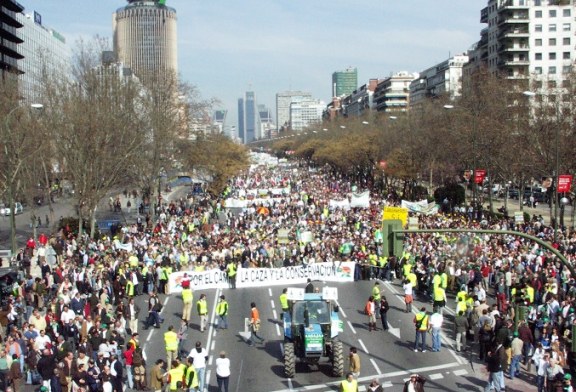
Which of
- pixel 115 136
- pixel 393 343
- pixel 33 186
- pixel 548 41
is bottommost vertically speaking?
pixel 393 343

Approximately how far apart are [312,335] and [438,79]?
157 meters

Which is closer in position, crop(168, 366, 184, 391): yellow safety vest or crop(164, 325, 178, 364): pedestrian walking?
crop(168, 366, 184, 391): yellow safety vest

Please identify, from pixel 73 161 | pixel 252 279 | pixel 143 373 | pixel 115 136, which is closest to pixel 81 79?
pixel 115 136

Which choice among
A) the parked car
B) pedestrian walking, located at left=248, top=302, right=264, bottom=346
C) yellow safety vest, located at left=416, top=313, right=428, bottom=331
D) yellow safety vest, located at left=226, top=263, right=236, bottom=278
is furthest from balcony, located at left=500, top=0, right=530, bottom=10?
pedestrian walking, located at left=248, top=302, right=264, bottom=346

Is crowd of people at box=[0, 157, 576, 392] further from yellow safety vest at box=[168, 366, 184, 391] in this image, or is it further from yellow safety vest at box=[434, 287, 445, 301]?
yellow safety vest at box=[434, 287, 445, 301]

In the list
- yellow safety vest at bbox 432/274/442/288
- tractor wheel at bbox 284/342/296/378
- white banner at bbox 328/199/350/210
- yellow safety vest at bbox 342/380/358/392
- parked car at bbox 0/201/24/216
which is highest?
white banner at bbox 328/199/350/210

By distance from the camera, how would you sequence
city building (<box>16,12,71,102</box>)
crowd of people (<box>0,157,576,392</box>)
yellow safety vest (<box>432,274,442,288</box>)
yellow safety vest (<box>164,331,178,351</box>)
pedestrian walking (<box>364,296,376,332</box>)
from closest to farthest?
crowd of people (<box>0,157,576,392</box>) < yellow safety vest (<box>164,331,178,351</box>) < pedestrian walking (<box>364,296,376,332</box>) < yellow safety vest (<box>432,274,442,288</box>) < city building (<box>16,12,71,102</box>)

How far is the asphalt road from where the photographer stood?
20062 millimetres

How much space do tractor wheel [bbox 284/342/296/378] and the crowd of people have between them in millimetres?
3010

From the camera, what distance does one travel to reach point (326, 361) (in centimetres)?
2122

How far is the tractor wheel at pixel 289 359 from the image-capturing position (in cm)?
1994

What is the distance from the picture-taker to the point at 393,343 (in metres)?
24.1

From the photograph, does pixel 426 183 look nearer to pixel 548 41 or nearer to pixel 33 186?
pixel 548 41

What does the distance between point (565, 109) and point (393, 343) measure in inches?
1252
